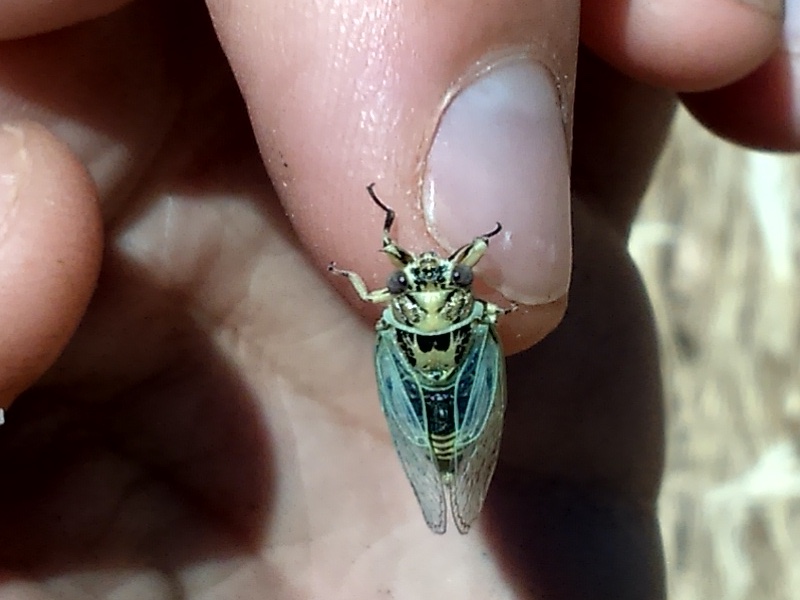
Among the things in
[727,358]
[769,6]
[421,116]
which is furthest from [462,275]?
[727,358]

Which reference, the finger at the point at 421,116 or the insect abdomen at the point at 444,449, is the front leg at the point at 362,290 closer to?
the finger at the point at 421,116

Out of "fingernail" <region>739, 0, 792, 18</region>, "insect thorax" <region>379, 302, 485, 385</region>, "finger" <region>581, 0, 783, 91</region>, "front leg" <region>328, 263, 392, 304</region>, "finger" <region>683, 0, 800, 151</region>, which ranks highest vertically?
"fingernail" <region>739, 0, 792, 18</region>

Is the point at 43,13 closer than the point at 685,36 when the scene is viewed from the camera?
Yes

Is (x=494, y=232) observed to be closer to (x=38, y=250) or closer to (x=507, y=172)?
(x=507, y=172)

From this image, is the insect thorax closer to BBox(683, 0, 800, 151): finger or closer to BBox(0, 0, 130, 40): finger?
BBox(0, 0, 130, 40): finger

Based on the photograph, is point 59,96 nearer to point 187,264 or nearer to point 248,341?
point 187,264

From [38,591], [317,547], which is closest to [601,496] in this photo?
[317,547]

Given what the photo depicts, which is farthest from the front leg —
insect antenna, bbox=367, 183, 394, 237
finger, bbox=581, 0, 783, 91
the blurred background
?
the blurred background
